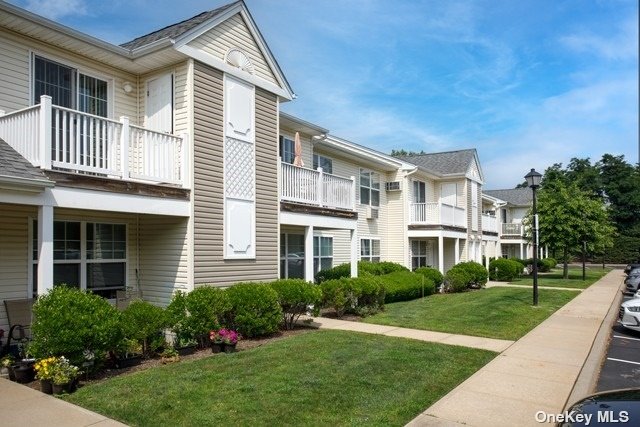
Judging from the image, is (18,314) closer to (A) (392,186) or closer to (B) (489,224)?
(A) (392,186)

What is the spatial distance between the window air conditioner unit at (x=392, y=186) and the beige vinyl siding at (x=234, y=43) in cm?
Answer: 1273

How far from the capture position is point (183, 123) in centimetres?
1066

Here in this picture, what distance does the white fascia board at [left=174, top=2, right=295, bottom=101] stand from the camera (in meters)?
10.4

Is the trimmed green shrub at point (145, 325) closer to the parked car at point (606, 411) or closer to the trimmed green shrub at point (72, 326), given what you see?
the trimmed green shrub at point (72, 326)

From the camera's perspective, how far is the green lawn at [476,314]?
12078 millimetres

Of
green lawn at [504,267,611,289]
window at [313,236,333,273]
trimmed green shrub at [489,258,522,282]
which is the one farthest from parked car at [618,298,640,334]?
trimmed green shrub at [489,258,522,282]

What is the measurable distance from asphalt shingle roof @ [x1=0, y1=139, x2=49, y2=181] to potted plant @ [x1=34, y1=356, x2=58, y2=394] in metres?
2.73

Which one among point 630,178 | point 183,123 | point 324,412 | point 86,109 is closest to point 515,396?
point 324,412

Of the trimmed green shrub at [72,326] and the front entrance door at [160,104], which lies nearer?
the trimmed green shrub at [72,326]

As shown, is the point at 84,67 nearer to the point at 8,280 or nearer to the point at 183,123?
the point at 183,123

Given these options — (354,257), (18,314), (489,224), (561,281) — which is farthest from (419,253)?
(18,314)

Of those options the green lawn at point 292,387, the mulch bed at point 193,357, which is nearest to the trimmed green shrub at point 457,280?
the mulch bed at point 193,357

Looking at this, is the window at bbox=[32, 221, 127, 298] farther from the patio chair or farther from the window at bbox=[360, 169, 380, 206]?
the window at bbox=[360, 169, 380, 206]

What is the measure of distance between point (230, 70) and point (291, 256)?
766 centimetres
